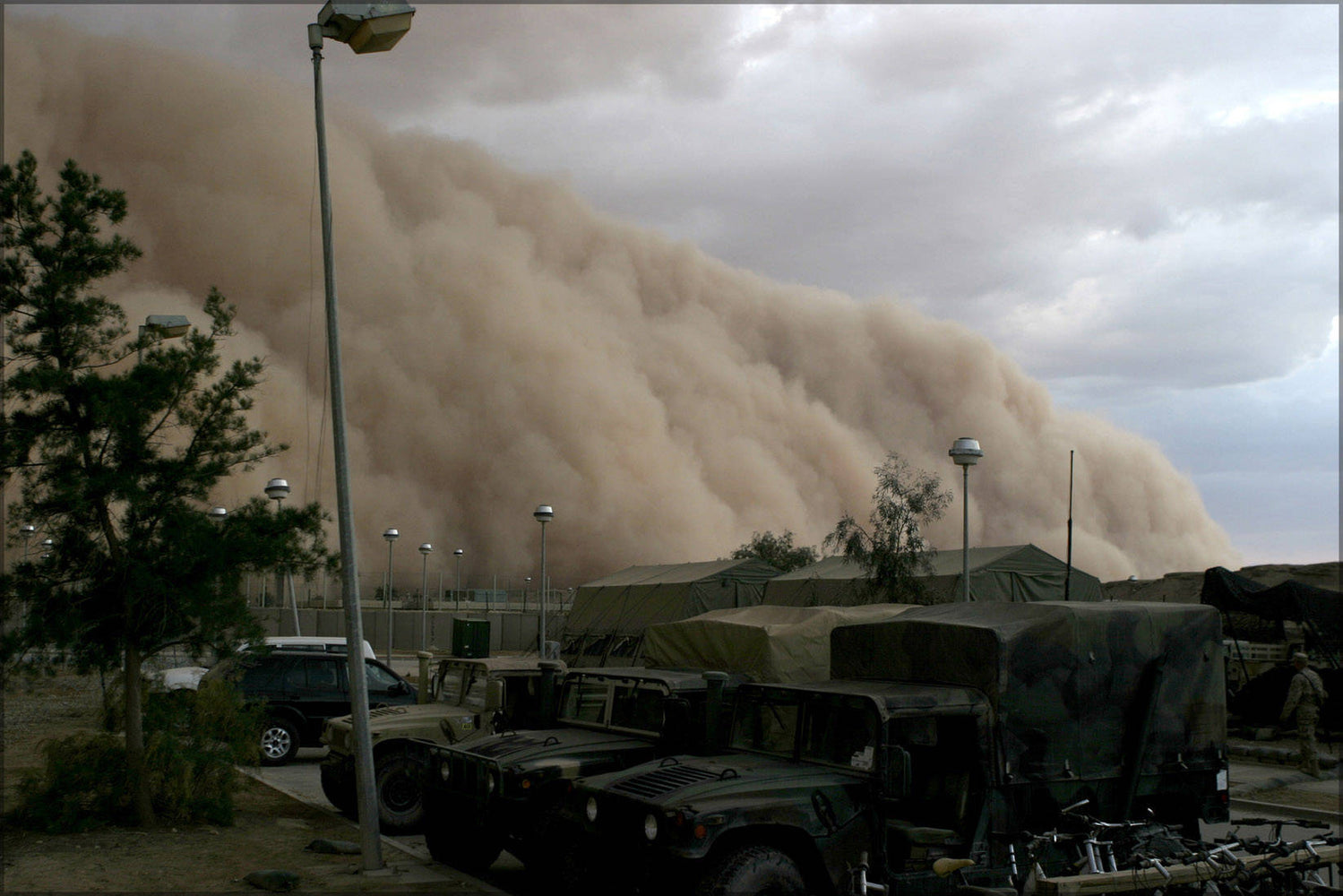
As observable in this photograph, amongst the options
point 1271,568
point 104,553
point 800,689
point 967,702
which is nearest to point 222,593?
point 104,553

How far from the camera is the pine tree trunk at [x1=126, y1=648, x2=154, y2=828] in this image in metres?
9.57

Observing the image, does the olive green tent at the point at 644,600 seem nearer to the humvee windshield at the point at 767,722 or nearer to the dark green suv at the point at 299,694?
the dark green suv at the point at 299,694

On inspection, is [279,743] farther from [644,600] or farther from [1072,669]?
[644,600]

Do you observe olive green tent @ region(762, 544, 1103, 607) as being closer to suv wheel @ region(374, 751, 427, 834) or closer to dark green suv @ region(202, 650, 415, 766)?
dark green suv @ region(202, 650, 415, 766)

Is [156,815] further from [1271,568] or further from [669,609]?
[1271,568]

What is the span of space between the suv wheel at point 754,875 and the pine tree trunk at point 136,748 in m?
5.98

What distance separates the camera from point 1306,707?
539 inches

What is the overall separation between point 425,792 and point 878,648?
3.65 m

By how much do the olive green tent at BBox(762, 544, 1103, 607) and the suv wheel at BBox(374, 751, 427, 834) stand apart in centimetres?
1082

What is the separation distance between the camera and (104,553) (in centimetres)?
966

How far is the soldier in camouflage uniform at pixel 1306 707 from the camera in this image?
13656 millimetres

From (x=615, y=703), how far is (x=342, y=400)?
3044 mm

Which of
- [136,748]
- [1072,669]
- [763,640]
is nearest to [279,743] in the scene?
[136,748]

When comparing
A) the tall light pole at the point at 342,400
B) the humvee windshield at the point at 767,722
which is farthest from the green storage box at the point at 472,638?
the humvee windshield at the point at 767,722
